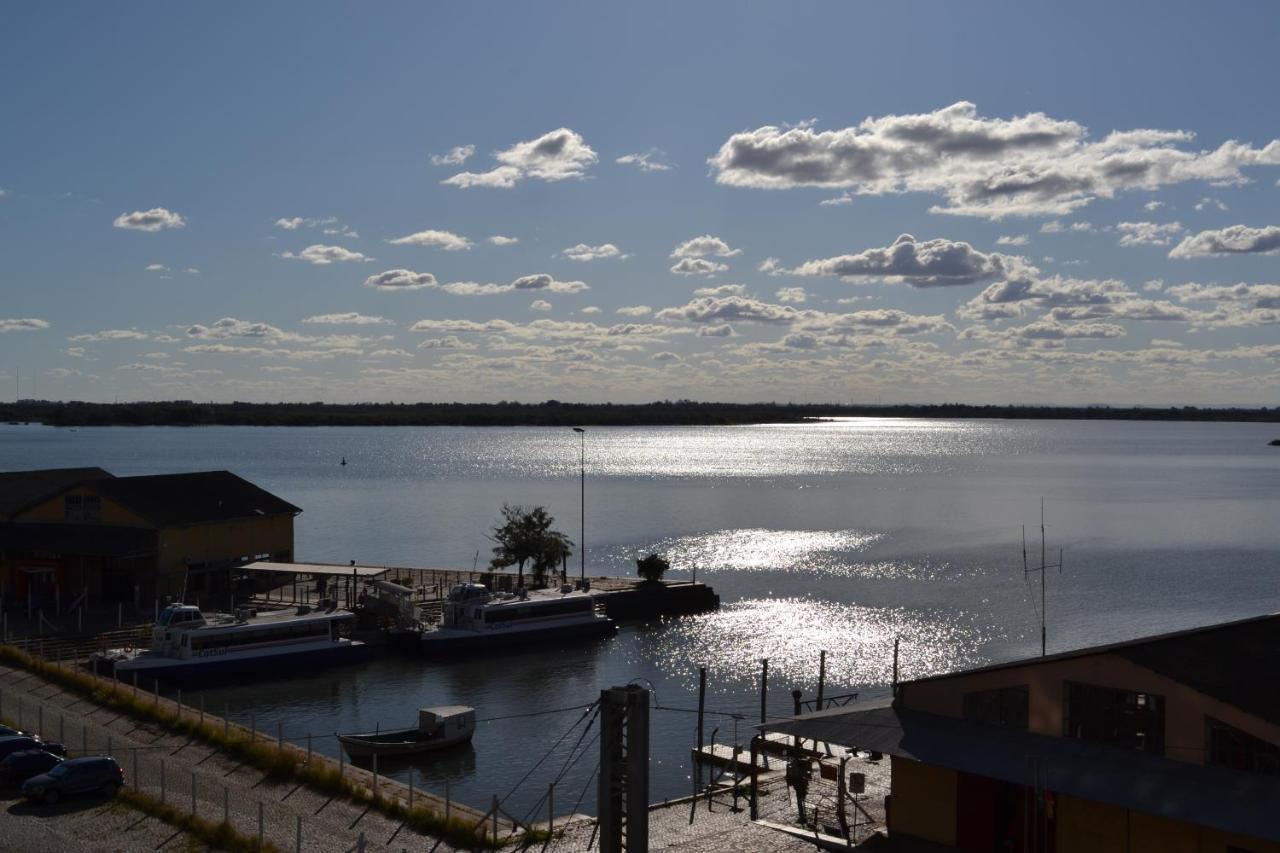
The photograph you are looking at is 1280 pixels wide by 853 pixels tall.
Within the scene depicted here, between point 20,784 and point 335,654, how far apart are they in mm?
29841

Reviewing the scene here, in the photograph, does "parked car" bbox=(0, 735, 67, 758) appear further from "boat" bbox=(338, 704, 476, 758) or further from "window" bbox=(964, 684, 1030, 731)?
"window" bbox=(964, 684, 1030, 731)

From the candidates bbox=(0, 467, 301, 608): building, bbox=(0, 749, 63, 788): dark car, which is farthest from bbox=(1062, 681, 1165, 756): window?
bbox=(0, 467, 301, 608): building

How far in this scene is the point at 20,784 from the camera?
3272 cm

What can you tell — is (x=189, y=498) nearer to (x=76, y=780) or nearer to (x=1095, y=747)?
(x=76, y=780)

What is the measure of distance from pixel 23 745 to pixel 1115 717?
95.4ft

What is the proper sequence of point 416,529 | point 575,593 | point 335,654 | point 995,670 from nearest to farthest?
point 995,670 < point 335,654 < point 575,593 < point 416,529

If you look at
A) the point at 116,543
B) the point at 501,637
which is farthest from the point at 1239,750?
the point at 116,543

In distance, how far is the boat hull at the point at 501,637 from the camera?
216 feet

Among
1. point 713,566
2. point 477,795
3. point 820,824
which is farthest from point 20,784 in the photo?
point 713,566

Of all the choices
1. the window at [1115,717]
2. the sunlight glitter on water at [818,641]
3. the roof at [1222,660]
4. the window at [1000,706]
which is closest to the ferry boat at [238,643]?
the sunlight glitter on water at [818,641]

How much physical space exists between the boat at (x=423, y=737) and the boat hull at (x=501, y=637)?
18201 millimetres

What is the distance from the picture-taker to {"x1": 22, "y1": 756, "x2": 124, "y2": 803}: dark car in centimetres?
3144

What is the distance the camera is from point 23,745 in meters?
34.3

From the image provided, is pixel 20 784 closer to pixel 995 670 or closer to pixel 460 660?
pixel 995 670
